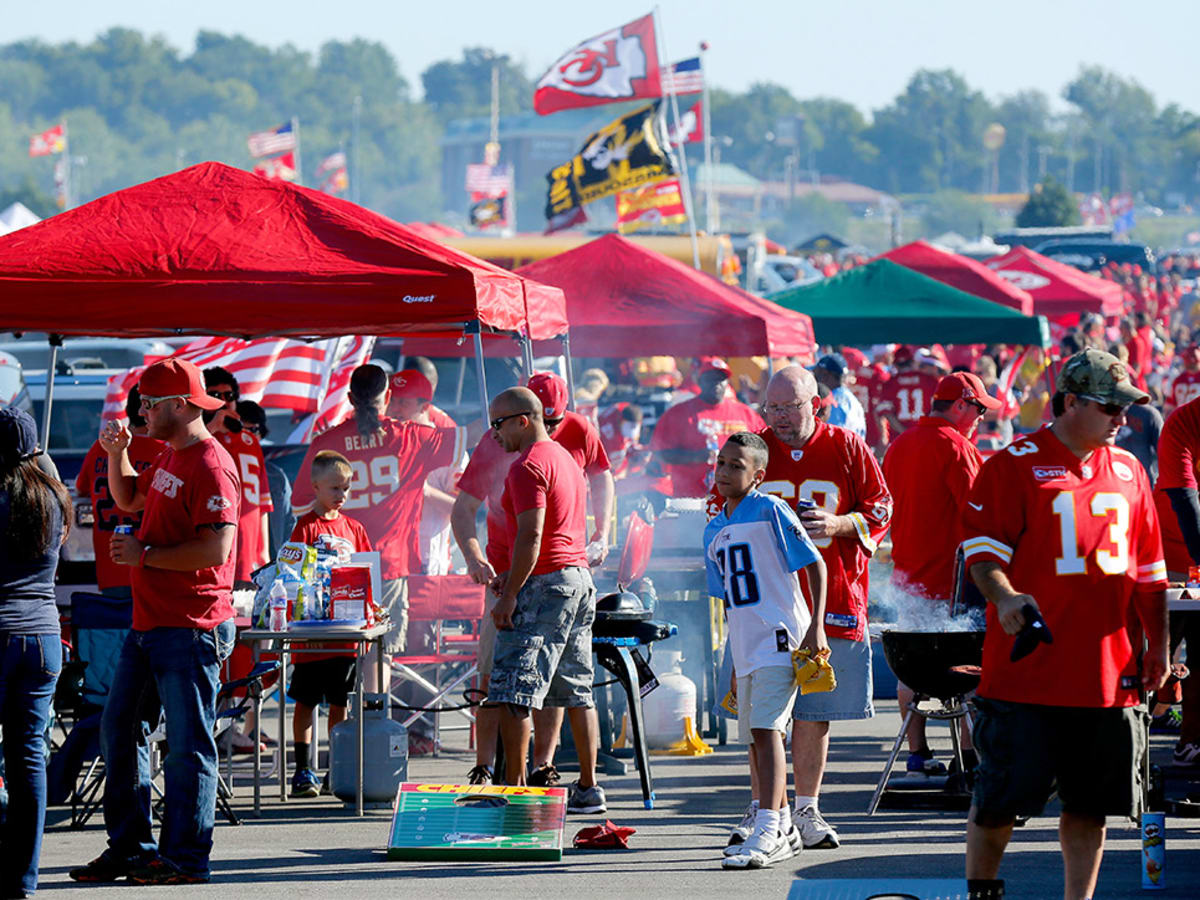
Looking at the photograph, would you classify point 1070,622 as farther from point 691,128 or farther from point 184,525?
point 691,128

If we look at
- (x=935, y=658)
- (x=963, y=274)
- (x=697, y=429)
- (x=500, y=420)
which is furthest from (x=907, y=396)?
(x=500, y=420)

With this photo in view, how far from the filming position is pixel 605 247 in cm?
1498

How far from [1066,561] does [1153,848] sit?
65.2 inches

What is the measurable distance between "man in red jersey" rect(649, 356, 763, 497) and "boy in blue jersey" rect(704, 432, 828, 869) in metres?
5.62

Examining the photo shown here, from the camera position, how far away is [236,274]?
9195 millimetres

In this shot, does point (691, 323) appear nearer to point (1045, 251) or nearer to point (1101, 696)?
point (1101, 696)

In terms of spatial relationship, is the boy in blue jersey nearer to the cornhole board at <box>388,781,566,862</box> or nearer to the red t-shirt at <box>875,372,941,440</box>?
the cornhole board at <box>388,781,566,862</box>

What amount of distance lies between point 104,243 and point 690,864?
4.51 m

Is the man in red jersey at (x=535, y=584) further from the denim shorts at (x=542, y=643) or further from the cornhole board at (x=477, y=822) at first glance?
the cornhole board at (x=477, y=822)

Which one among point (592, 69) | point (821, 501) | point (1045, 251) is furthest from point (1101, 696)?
point (1045, 251)

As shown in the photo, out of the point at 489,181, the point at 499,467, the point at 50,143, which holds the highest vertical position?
the point at 50,143

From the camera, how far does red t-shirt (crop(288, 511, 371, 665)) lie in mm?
8828

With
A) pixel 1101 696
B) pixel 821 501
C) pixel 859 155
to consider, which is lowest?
pixel 1101 696

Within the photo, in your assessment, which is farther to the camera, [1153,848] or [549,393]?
[549,393]
